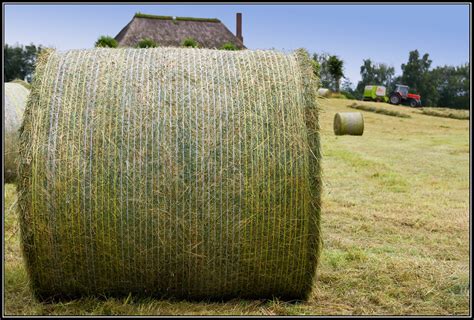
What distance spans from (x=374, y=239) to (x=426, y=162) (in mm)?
8541

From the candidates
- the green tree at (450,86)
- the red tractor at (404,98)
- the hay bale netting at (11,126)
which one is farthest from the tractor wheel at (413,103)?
the hay bale netting at (11,126)

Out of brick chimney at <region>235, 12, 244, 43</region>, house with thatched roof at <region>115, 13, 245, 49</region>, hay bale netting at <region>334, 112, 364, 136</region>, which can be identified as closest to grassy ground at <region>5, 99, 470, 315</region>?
hay bale netting at <region>334, 112, 364, 136</region>

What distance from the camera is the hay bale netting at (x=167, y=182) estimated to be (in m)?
4.15

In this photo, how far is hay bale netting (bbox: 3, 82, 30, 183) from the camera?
362 inches

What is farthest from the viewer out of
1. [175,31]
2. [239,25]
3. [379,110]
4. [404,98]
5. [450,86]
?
[450,86]

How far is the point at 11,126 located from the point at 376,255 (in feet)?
19.3

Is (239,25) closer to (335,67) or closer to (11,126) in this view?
(335,67)

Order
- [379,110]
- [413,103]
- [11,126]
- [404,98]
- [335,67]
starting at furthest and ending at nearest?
[335,67], [404,98], [413,103], [379,110], [11,126]

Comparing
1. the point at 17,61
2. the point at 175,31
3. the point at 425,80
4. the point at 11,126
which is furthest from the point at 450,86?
the point at 11,126

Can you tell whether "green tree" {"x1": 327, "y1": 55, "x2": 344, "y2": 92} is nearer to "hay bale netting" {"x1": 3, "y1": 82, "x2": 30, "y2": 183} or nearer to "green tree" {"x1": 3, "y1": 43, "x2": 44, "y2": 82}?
"green tree" {"x1": 3, "y1": 43, "x2": 44, "y2": 82}

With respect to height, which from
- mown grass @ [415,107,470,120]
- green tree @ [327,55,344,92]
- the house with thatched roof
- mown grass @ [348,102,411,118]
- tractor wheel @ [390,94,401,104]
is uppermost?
the house with thatched roof

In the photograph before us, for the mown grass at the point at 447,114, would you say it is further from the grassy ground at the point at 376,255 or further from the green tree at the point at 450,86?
the grassy ground at the point at 376,255

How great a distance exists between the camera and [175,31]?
40.4 m

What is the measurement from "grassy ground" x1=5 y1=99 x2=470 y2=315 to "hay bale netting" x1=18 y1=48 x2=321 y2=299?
180 millimetres
